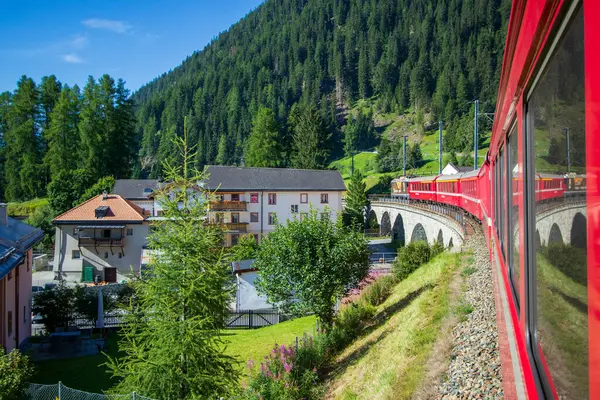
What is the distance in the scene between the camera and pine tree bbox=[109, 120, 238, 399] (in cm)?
1013

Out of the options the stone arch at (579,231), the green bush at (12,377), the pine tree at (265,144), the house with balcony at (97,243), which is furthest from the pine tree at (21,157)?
the stone arch at (579,231)

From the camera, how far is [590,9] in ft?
3.67

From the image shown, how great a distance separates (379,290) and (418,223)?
14.8 m

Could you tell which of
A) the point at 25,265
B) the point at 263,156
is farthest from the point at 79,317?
the point at 263,156

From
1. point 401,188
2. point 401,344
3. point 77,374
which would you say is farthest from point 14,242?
point 401,188

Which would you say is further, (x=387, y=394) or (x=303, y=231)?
(x=303, y=231)

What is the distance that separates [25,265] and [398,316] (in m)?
13.7

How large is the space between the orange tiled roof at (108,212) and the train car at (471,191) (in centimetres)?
2471

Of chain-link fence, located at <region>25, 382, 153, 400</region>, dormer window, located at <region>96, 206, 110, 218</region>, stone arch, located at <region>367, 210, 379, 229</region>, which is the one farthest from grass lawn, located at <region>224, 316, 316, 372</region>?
stone arch, located at <region>367, 210, 379, 229</region>

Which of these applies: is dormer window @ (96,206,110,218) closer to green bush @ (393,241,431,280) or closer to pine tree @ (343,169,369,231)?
green bush @ (393,241,431,280)

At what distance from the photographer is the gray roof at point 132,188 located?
181ft

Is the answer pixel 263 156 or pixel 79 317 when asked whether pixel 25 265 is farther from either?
pixel 263 156

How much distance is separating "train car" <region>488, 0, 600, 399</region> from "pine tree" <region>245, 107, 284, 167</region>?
74.2 metres

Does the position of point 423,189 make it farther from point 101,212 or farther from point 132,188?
point 132,188
